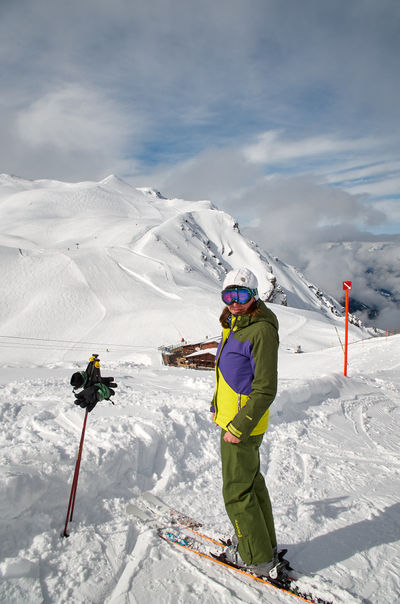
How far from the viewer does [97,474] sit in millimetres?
4316

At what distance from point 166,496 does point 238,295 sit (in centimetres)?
274

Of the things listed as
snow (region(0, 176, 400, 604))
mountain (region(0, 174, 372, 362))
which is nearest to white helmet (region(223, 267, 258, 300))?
snow (region(0, 176, 400, 604))

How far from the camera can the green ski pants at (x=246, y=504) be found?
3125 mm

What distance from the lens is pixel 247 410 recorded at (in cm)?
296

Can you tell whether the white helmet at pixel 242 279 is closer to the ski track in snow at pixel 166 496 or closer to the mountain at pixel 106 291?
the ski track in snow at pixel 166 496

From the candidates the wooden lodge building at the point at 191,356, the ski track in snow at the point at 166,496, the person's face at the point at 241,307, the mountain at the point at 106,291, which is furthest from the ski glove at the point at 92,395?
the mountain at the point at 106,291

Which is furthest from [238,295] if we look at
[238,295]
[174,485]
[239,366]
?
[174,485]

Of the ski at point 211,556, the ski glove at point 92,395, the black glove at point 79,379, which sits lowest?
the ski at point 211,556

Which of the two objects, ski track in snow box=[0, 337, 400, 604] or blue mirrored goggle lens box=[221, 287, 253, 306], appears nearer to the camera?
ski track in snow box=[0, 337, 400, 604]

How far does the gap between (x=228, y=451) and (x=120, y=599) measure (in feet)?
4.41

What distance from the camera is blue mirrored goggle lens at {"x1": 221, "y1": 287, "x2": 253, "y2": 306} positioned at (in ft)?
10.5

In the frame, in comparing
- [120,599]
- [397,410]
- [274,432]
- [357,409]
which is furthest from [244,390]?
[397,410]

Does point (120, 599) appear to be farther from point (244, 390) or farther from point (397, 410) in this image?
point (397, 410)

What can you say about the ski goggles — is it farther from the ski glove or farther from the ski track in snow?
the ski track in snow
